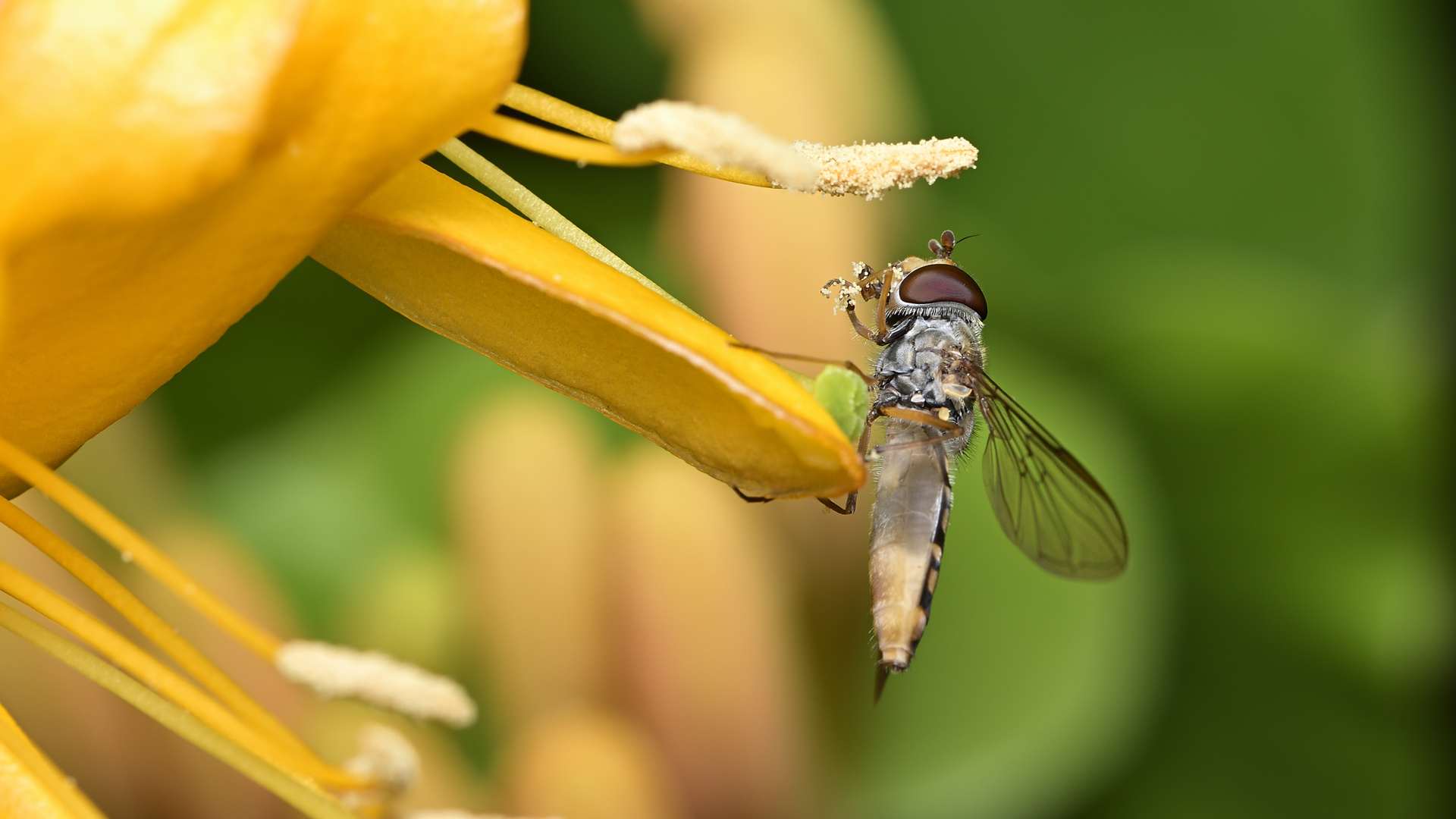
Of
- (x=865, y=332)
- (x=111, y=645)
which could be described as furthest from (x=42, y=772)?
(x=865, y=332)

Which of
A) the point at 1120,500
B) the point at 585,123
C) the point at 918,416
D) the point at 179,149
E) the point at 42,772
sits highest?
the point at 1120,500

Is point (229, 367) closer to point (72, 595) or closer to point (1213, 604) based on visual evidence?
point (72, 595)

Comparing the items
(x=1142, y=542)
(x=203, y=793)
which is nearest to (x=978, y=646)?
(x=1142, y=542)

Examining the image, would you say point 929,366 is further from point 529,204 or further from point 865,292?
point 529,204

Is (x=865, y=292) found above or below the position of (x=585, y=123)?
above

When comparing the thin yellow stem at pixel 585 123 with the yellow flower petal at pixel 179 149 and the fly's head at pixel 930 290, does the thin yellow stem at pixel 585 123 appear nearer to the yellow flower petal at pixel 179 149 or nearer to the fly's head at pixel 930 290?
the yellow flower petal at pixel 179 149

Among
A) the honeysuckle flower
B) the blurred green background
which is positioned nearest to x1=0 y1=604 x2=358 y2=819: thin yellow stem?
the honeysuckle flower

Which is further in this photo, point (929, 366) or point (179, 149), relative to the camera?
point (929, 366)
